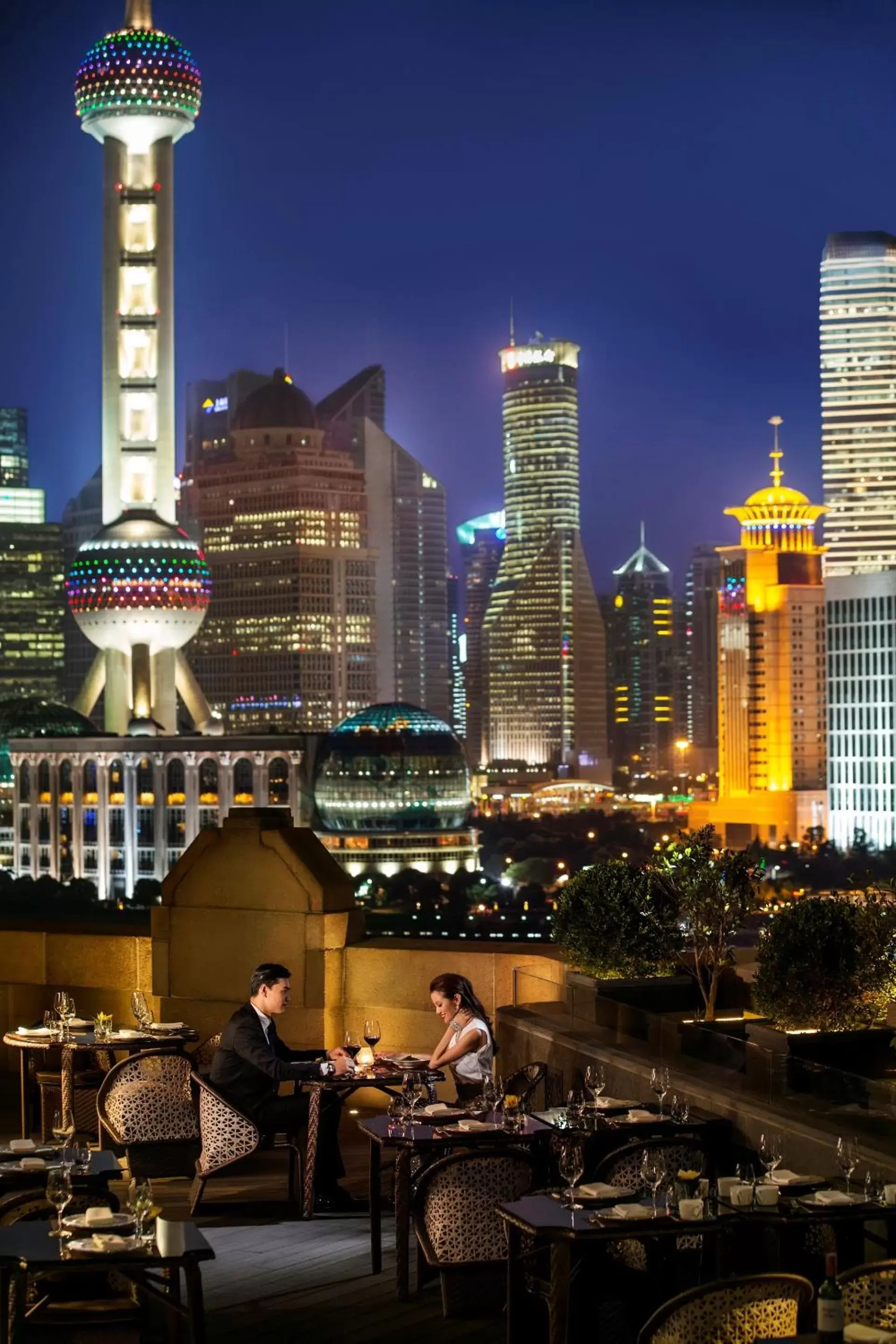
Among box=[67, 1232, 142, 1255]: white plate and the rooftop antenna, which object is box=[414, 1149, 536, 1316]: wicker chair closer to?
box=[67, 1232, 142, 1255]: white plate

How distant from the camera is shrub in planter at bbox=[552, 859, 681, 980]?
15594 mm

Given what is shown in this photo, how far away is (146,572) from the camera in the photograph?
157125 mm

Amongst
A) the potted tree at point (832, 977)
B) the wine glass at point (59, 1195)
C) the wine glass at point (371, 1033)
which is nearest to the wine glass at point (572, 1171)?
the wine glass at point (59, 1195)

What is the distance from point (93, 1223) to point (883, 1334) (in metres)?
3.20

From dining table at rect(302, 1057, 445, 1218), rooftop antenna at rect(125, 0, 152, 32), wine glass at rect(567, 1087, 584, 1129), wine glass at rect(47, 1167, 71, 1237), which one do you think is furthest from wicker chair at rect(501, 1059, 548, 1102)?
rooftop antenna at rect(125, 0, 152, 32)

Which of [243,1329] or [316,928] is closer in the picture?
[243,1329]

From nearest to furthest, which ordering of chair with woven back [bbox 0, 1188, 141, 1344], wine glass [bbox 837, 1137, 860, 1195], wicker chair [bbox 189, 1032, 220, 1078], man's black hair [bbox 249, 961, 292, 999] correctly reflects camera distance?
chair with woven back [bbox 0, 1188, 141, 1344]
wine glass [bbox 837, 1137, 860, 1195]
man's black hair [bbox 249, 961, 292, 999]
wicker chair [bbox 189, 1032, 220, 1078]

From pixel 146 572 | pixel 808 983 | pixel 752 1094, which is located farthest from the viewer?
pixel 146 572

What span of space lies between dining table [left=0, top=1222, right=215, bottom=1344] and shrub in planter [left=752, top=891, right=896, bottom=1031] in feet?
16.9

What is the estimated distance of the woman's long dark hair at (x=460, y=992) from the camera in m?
13.2

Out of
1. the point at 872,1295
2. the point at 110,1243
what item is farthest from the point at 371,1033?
the point at 872,1295

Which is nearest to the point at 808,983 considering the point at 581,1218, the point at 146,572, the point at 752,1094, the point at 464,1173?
the point at 752,1094

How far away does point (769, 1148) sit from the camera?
1093 centimetres

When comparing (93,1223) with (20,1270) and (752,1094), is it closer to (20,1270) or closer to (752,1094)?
(20,1270)
